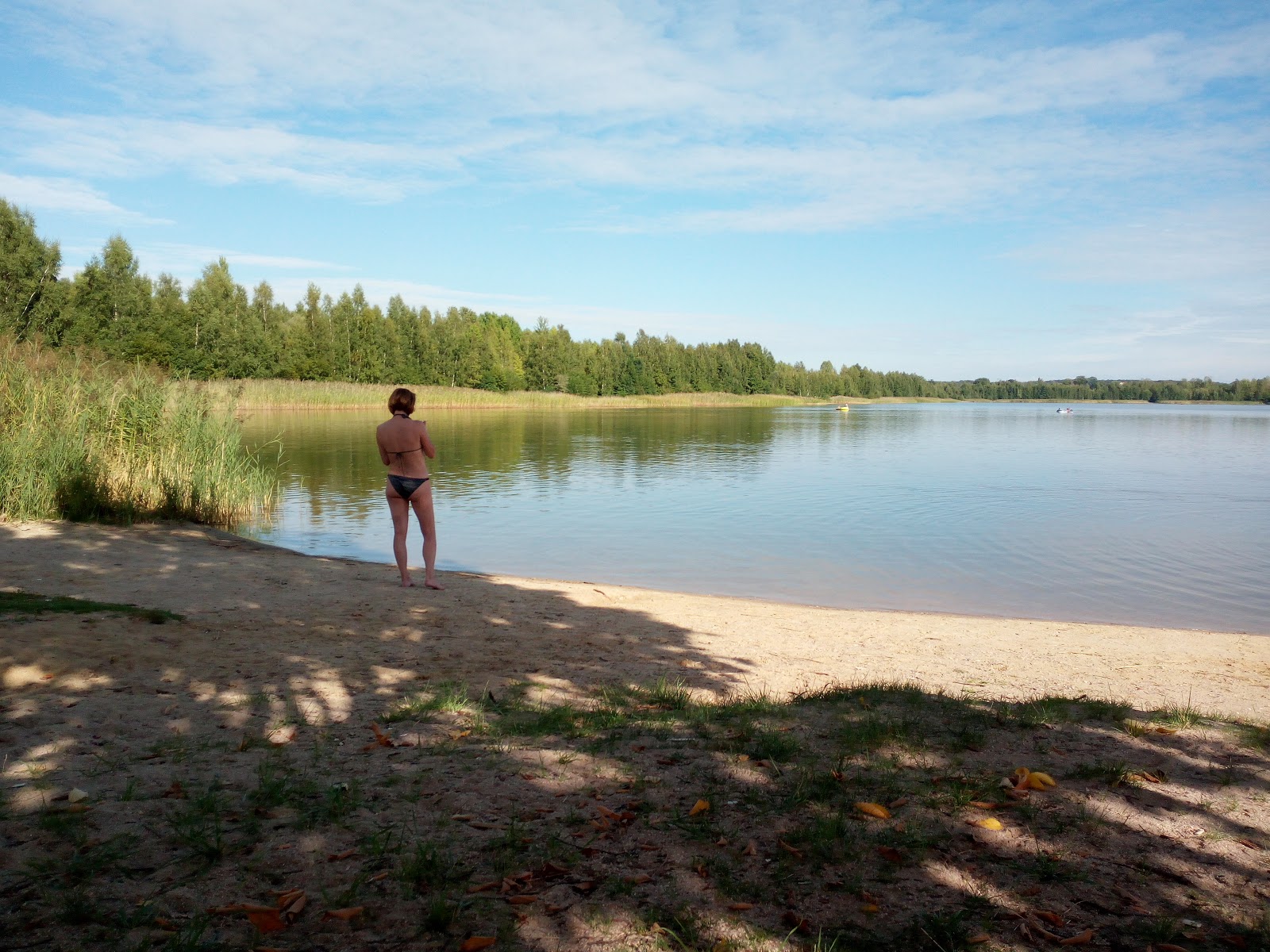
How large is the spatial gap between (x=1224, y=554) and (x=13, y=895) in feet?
61.3

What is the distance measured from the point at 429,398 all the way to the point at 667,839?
7806cm

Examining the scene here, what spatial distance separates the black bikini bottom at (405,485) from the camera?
973cm

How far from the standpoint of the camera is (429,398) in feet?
257

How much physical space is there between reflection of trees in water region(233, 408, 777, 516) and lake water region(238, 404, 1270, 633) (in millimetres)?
211

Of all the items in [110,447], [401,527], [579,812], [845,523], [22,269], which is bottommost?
[845,523]

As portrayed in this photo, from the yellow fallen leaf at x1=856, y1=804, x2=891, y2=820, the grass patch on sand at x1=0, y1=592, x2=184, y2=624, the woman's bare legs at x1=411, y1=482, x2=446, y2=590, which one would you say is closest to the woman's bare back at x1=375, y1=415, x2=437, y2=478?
the woman's bare legs at x1=411, y1=482, x2=446, y2=590

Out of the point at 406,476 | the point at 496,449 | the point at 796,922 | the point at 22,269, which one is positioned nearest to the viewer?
the point at 796,922

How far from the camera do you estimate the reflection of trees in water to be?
24.5 meters

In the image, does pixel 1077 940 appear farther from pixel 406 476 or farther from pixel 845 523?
pixel 845 523

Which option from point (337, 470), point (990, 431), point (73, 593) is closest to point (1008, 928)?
point (73, 593)

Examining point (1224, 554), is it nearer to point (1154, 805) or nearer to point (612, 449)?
point (1154, 805)

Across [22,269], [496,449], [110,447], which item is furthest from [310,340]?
[110,447]

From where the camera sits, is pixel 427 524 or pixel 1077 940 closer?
pixel 1077 940

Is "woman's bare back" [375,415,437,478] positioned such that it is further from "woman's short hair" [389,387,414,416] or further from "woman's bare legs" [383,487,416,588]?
"woman's bare legs" [383,487,416,588]
